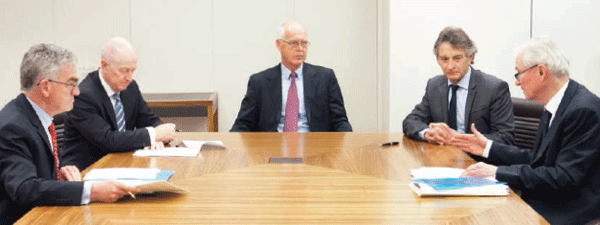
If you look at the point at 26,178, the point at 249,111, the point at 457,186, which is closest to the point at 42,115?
the point at 26,178

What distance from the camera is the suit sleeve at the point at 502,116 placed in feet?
12.9

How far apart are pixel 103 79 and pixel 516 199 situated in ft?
7.78

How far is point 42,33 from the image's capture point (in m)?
6.71

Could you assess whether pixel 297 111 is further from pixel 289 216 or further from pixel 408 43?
Answer: pixel 289 216

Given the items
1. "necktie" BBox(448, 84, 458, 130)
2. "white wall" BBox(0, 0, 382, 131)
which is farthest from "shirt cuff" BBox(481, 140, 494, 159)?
"white wall" BBox(0, 0, 382, 131)

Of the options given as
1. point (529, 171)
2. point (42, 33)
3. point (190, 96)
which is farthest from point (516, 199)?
point (42, 33)

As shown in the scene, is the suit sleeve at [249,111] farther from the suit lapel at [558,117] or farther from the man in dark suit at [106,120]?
the suit lapel at [558,117]

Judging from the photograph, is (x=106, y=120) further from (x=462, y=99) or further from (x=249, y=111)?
(x=462, y=99)

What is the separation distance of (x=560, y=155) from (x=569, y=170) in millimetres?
90

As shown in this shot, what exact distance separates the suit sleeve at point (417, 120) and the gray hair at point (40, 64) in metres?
1.98

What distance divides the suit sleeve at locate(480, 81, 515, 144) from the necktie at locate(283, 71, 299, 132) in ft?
4.34

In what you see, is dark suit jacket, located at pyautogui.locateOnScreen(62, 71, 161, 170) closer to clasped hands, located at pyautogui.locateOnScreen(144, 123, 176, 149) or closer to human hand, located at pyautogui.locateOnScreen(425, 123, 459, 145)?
clasped hands, located at pyautogui.locateOnScreen(144, 123, 176, 149)

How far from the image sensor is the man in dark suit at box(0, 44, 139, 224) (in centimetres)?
242

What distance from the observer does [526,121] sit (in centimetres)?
431
